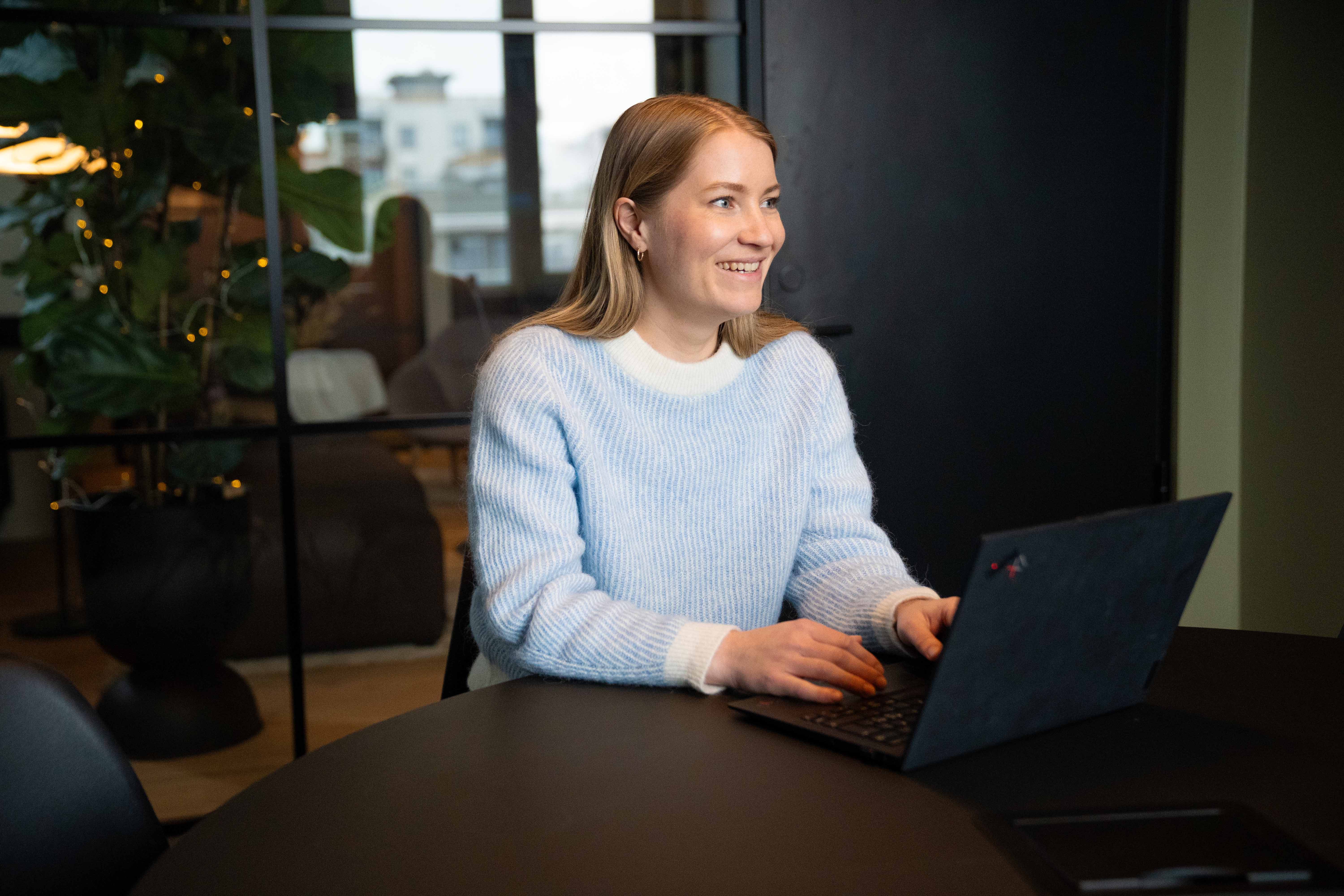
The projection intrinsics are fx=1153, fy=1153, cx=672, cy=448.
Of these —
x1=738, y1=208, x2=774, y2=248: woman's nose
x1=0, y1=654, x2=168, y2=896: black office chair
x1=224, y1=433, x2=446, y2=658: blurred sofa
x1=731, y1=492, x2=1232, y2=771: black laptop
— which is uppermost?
x1=738, y1=208, x2=774, y2=248: woman's nose

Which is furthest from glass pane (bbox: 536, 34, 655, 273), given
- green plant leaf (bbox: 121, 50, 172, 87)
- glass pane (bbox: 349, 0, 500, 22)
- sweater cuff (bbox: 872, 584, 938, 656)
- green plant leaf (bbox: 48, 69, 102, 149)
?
sweater cuff (bbox: 872, 584, 938, 656)

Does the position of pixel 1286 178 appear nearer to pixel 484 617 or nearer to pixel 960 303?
pixel 960 303

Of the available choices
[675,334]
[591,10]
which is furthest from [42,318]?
[675,334]

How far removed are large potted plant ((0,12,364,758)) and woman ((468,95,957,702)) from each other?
47.1 inches

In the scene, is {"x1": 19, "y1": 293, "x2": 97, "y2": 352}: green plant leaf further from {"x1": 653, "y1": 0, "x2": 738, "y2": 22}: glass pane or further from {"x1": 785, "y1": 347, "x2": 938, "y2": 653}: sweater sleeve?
{"x1": 785, "y1": 347, "x2": 938, "y2": 653}: sweater sleeve

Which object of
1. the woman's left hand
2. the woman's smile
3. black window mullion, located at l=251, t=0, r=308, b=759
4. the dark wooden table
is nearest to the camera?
the dark wooden table

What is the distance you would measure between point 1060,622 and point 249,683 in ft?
7.04

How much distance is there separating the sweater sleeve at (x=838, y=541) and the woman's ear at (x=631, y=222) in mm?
306

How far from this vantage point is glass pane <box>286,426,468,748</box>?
8.52 feet

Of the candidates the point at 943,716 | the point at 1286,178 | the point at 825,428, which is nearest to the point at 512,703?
the point at 943,716

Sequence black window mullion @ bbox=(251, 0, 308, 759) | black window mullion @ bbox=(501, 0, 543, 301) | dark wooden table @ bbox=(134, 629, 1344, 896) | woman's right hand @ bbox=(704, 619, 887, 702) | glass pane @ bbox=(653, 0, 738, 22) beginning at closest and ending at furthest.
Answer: dark wooden table @ bbox=(134, 629, 1344, 896) → woman's right hand @ bbox=(704, 619, 887, 702) → black window mullion @ bbox=(251, 0, 308, 759) → glass pane @ bbox=(653, 0, 738, 22) → black window mullion @ bbox=(501, 0, 543, 301)

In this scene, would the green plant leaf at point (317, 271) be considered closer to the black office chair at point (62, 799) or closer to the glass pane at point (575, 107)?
the glass pane at point (575, 107)

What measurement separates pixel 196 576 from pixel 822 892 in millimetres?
2172

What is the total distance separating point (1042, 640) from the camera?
896mm
